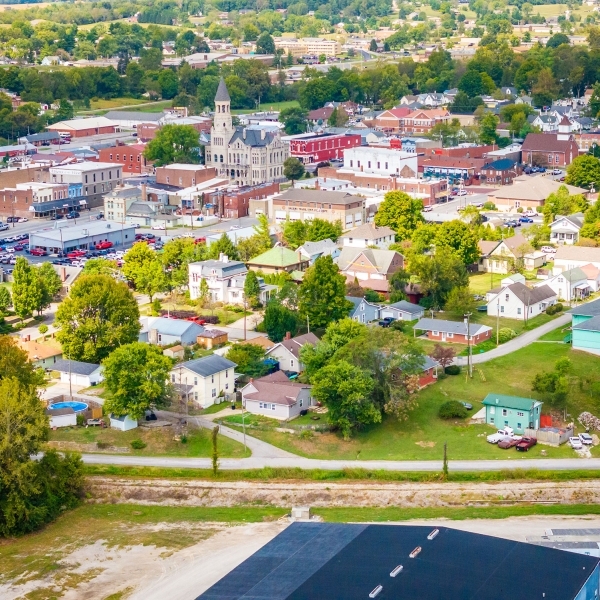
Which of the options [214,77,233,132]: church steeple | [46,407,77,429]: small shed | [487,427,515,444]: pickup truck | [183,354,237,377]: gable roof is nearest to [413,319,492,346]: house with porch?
[487,427,515,444]: pickup truck

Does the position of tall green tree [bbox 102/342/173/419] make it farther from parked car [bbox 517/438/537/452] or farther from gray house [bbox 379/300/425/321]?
gray house [bbox 379/300/425/321]

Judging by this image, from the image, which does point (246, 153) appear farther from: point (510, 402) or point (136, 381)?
point (510, 402)

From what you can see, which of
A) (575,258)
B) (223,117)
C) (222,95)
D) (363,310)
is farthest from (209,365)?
(222,95)

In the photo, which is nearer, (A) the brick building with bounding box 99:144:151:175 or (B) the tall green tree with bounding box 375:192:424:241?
(B) the tall green tree with bounding box 375:192:424:241

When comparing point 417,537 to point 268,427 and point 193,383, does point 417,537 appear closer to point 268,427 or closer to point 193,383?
point 268,427

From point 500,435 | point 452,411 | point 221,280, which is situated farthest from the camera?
point 221,280

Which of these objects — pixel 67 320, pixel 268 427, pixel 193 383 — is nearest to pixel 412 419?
pixel 268 427
